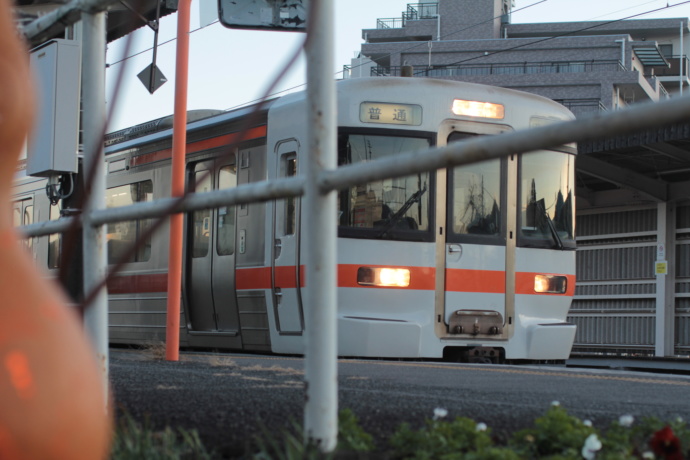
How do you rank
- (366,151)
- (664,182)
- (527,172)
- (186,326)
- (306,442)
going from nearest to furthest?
1. (306,442)
2. (366,151)
3. (527,172)
4. (186,326)
5. (664,182)

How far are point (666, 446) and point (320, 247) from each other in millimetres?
810

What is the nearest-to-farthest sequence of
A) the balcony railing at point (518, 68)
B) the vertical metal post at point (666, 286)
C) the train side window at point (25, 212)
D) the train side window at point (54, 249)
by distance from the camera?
1. the train side window at point (54, 249)
2. the train side window at point (25, 212)
3. the vertical metal post at point (666, 286)
4. the balcony railing at point (518, 68)

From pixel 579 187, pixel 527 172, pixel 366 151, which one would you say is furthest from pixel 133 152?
pixel 579 187

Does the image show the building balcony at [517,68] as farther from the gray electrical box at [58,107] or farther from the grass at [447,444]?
the grass at [447,444]

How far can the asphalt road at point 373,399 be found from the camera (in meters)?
2.40

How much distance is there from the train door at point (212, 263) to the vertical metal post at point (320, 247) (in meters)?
8.31

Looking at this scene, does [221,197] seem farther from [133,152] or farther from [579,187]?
[579,187]

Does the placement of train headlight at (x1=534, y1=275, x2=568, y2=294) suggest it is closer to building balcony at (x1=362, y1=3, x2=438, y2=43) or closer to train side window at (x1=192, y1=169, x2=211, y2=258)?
train side window at (x1=192, y1=169, x2=211, y2=258)

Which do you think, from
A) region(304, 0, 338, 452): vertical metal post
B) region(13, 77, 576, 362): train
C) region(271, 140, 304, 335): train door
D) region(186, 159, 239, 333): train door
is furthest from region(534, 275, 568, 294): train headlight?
region(304, 0, 338, 452): vertical metal post

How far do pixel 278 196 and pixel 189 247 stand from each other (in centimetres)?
923

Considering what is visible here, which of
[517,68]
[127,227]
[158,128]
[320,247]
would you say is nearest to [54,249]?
[127,227]

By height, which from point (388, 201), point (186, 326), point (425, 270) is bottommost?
point (186, 326)

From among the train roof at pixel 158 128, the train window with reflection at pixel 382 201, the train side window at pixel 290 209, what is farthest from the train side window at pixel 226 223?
the train window with reflection at pixel 382 201

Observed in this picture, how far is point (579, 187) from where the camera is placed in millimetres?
18156
